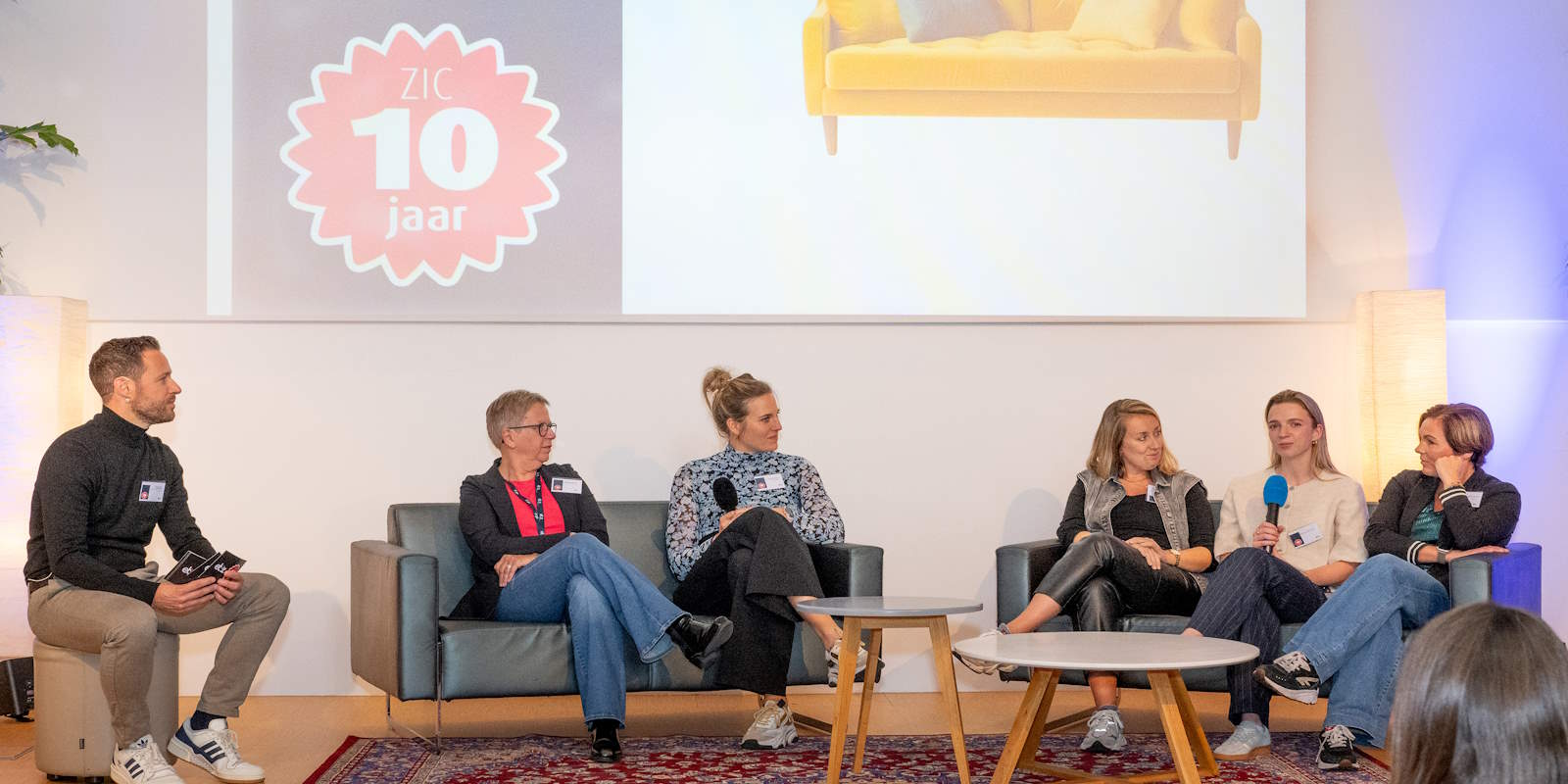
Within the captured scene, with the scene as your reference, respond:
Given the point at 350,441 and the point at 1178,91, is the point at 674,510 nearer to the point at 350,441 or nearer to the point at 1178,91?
the point at 350,441

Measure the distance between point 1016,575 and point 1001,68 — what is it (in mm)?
1884

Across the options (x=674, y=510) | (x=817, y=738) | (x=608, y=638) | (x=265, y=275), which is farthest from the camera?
(x=265, y=275)

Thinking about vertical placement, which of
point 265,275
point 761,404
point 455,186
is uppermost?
point 455,186

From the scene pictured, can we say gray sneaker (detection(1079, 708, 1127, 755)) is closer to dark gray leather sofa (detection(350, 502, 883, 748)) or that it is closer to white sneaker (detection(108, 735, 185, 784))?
dark gray leather sofa (detection(350, 502, 883, 748))

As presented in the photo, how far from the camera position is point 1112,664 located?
264cm

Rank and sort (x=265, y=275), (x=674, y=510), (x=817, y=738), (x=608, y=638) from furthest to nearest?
(x=265, y=275) → (x=674, y=510) → (x=817, y=738) → (x=608, y=638)

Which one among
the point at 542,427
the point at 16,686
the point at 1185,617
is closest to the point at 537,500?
the point at 542,427

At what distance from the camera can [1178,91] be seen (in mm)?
5012

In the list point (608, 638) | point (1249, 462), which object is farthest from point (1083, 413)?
point (608, 638)

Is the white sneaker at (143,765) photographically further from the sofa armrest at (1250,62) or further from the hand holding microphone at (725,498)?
the sofa armrest at (1250,62)

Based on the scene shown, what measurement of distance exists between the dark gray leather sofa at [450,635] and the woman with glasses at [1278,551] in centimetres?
98

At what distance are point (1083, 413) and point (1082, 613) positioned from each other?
131 cm

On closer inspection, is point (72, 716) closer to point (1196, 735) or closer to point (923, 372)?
point (1196, 735)

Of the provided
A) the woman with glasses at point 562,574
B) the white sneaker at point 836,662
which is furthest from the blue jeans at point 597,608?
the white sneaker at point 836,662
